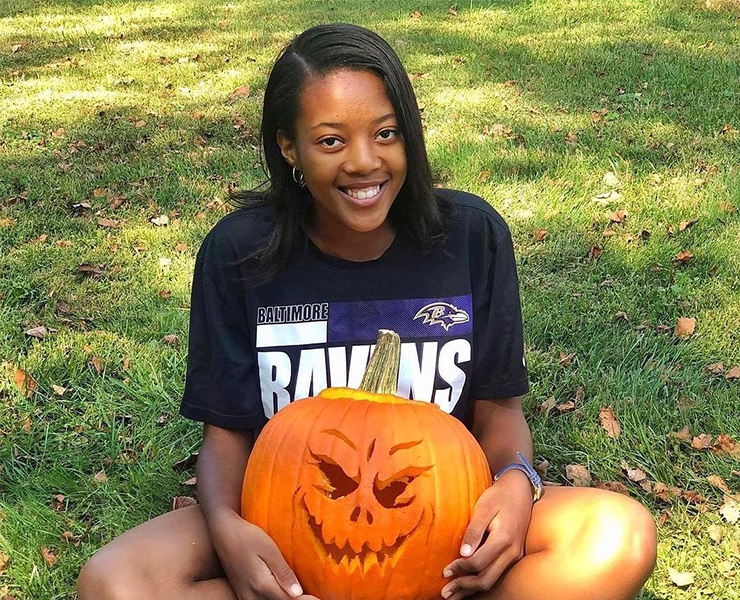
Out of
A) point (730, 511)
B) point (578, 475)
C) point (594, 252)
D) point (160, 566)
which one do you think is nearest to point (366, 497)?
point (160, 566)

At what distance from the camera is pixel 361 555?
1932mm

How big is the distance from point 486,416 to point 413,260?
21.2 inches

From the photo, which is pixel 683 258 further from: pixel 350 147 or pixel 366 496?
pixel 366 496

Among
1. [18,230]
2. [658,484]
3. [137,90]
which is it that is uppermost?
[137,90]

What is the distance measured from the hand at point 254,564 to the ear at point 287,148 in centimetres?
100

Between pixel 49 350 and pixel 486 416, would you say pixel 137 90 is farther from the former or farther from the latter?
pixel 486 416

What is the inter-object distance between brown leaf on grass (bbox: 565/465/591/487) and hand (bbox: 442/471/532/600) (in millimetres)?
971

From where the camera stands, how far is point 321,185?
7.43 feet

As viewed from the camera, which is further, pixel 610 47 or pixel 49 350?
pixel 610 47

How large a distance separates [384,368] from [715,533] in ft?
4.43

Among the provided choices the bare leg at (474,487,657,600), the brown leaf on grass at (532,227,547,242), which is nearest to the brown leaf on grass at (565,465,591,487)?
the bare leg at (474,487,657,600)

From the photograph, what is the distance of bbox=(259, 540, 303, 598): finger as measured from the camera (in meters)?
1.95

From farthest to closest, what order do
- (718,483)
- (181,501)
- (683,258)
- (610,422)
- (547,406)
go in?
1. (683,258)
2. (547,406)
3. (610,422)
4. (181,501)
5. (718,483)

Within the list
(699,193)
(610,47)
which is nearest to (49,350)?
(699,193)
